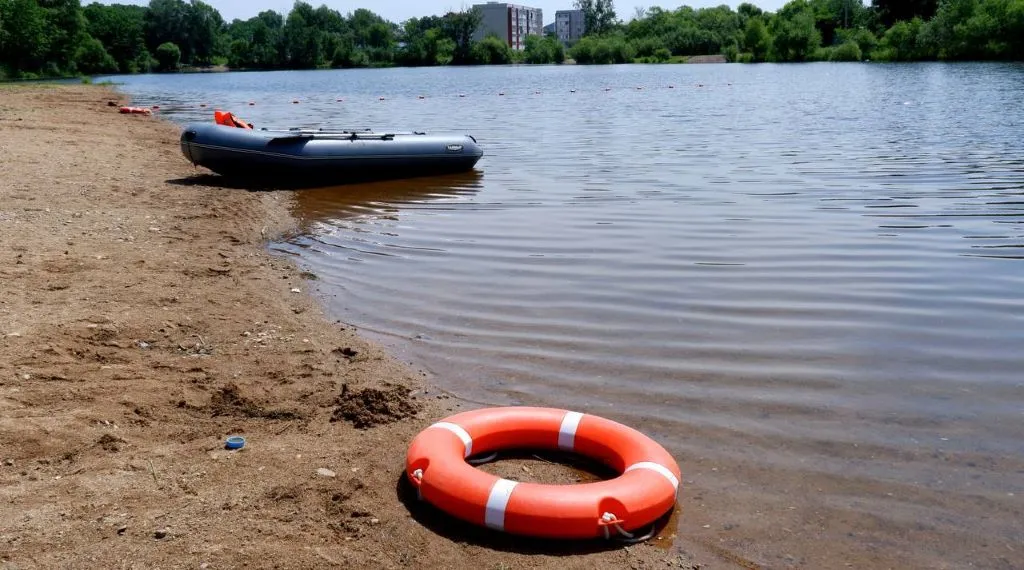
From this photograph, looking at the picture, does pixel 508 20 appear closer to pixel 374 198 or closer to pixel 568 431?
pixel 374 198

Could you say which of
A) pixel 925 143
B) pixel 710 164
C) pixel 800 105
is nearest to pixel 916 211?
pixel 710 164

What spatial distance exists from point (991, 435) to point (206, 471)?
11.5ft

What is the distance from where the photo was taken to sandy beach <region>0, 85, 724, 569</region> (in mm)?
2943

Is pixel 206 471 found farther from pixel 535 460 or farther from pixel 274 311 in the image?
pixel 274 311

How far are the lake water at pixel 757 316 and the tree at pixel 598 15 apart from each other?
11744 centimetres

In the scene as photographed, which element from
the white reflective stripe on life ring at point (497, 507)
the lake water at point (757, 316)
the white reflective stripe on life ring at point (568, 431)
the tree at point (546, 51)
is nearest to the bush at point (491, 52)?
the tree at point (546, 51)

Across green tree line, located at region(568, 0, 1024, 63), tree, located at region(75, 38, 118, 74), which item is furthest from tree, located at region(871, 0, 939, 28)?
tree, located at region(75, 38, 118, 74)

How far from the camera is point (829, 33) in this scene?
82125 mm

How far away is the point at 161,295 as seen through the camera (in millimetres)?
5699

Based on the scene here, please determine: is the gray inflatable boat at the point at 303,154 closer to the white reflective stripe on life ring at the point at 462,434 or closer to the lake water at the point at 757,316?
the lake water at the point at 757,316

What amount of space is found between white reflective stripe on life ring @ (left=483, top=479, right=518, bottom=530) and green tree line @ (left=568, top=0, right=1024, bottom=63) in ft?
196

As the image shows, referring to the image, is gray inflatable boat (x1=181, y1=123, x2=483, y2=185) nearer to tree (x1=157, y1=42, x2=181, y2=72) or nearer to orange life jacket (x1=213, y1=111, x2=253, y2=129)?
orange life jacket (x1=213, y1=111, x2=253, y2=129)

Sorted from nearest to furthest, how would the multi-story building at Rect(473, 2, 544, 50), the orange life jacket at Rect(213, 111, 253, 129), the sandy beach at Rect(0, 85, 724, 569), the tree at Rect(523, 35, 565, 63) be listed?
the sandy beach at Rect(0, 85, 724, 569)
the orange life jacket at Rect(213, 111, 253, 129)
the tree at Rect(523, 35, 565, 63)
the multi-story building at Rect(473, 2, 544, 50)

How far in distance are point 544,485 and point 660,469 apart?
0.48 metres
